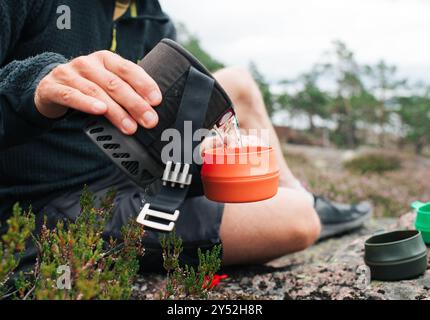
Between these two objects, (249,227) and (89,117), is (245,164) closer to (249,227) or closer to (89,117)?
(89,117)

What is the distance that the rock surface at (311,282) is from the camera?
2.68 meters

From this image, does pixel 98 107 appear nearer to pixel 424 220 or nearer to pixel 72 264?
pixel 72 264

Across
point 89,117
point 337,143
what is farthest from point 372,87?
point 89,117

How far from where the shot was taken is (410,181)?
1084 cm

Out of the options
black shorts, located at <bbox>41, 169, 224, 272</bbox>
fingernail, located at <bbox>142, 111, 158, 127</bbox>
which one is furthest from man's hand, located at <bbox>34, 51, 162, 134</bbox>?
black shorts, located at <bbox>41, 169, 224, 272</bbox>

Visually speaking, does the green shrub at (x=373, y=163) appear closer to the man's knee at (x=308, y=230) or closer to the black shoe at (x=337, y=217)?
the black shoe at (x=337, y=217)

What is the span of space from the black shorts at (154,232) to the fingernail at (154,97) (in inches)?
42.9

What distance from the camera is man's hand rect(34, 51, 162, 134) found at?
5.76ft

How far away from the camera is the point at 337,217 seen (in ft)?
14.4

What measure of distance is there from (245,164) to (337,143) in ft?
56.9

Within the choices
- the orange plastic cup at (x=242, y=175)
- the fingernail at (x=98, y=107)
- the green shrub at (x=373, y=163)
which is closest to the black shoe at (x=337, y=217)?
the orange plastic cup at (x=242, y=175)

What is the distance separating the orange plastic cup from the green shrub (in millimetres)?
10661

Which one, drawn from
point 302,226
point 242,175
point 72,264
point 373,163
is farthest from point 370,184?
point 72,264

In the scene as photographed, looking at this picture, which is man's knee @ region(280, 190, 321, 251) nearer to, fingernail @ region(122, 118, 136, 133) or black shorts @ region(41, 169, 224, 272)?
black shorts @ region(41, 169, 224, 272)
